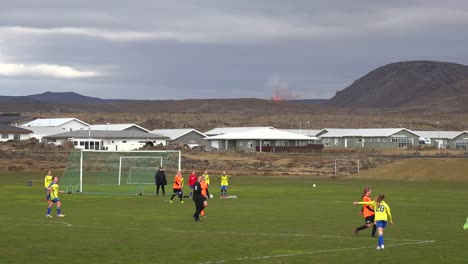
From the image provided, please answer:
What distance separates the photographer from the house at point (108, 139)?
155 m

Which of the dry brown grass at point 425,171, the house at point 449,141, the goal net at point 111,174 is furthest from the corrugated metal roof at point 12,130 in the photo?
the dry brown grass at point 425,171

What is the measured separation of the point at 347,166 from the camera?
110 m

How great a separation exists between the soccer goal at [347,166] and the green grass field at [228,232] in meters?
49.6

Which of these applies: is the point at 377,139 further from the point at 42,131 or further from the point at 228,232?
the point at 228,232

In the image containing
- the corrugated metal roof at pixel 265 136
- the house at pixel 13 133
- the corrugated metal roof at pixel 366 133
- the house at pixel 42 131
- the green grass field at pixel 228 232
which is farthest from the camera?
the corrugated metal roof at pixel 366 133

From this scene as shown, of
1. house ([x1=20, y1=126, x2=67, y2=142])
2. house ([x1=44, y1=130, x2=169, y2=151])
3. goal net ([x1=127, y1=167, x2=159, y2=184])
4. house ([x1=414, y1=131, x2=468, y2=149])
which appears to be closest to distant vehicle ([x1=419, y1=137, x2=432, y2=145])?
house ([x1=414, y1=131, x2=468, y2=149])

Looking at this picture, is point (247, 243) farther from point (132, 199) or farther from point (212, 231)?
point (132, 199)

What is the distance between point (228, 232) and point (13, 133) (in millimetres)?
138978

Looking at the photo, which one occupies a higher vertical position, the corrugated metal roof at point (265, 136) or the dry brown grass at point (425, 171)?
the corrugated metal roof at point (265, 136)

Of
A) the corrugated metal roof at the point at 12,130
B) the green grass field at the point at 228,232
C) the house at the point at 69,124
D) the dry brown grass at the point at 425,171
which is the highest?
the house at the point at 69,124

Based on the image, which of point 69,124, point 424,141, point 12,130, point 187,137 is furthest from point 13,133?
point 424,141

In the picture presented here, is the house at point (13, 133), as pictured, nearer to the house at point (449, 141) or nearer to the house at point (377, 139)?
the house at point (377, 139)

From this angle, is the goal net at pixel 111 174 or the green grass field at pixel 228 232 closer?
the green grass field at pixel 228 232

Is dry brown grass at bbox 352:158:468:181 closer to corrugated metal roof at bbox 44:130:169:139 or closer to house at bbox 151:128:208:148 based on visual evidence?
corrugated metal roof at bbox 44:130:169:139
